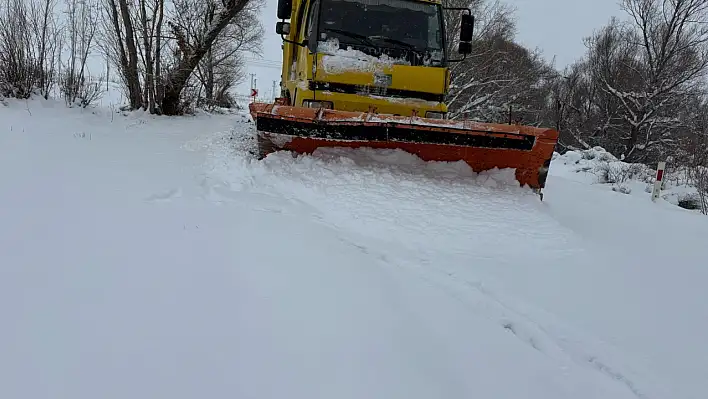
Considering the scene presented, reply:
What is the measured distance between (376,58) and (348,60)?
1.11 feet

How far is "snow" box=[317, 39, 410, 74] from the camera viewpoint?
5176 millimetres

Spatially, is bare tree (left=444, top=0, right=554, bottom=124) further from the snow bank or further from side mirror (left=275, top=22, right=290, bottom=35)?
side mirror (left=275, top=22, right=290, bottom=35)

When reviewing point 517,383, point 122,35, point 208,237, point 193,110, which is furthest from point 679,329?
point 193,110

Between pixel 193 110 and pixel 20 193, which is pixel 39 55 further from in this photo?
pixel 20 193

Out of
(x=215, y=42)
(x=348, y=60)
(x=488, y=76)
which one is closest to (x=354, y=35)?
(x=348, y=60)

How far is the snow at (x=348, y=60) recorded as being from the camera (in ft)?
17.0

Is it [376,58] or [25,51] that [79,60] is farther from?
[376,58]

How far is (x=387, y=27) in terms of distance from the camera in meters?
5.55

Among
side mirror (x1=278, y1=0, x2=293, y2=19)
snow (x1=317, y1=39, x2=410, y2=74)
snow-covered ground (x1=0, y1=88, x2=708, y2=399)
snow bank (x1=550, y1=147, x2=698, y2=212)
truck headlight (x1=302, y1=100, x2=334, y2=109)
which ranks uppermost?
side mirror (x1=278, y1=0, x2=293, y2=19)

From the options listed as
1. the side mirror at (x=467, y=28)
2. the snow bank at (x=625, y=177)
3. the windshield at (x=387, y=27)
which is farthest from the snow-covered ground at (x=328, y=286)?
the snow bank at (x=625, y=177)

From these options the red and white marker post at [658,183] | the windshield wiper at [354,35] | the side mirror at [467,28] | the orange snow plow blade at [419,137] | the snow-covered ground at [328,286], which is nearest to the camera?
the snow-covered ground at [328,286]

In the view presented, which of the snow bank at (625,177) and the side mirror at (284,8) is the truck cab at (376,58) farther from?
the snow bank at (625,177)

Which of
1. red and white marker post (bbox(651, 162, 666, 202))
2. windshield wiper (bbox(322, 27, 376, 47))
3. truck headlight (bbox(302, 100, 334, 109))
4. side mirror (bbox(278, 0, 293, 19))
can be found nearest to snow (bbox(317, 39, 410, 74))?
windshield wiper (bbox(322, 27, 376, 47))

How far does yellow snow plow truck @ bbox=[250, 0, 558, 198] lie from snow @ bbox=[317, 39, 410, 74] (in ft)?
0.04
